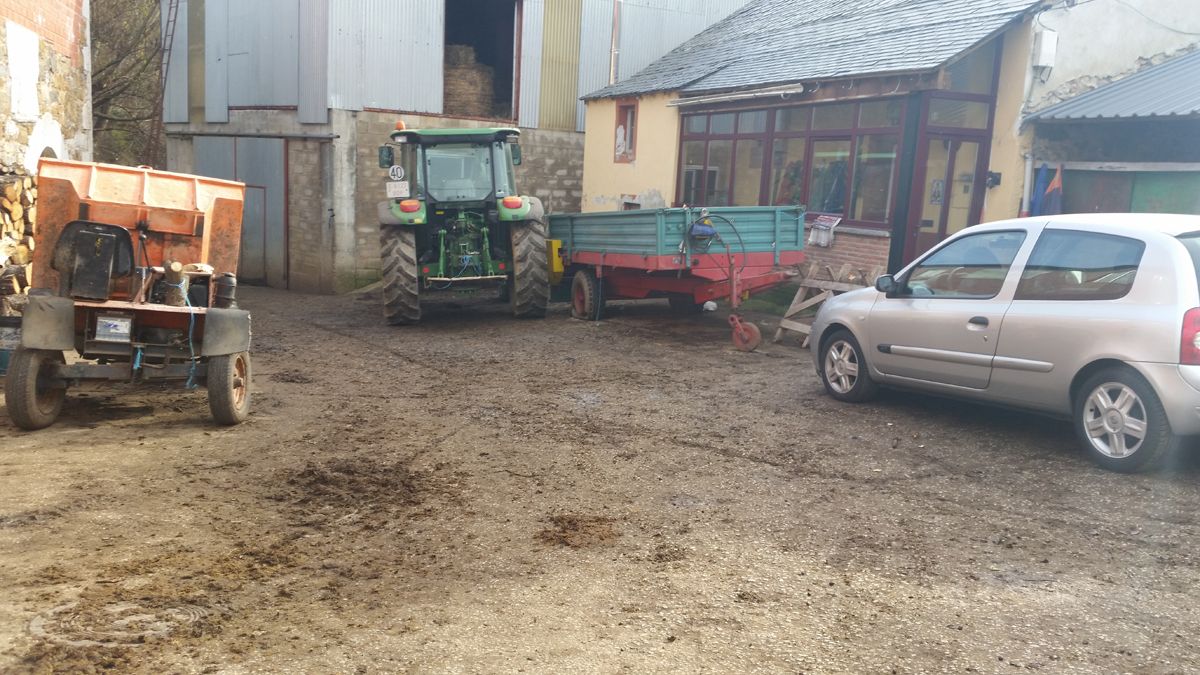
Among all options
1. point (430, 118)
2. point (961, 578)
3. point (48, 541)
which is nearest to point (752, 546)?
point (961, 578)

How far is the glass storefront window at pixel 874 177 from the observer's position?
1362 cm

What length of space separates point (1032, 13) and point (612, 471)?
32.4 feet

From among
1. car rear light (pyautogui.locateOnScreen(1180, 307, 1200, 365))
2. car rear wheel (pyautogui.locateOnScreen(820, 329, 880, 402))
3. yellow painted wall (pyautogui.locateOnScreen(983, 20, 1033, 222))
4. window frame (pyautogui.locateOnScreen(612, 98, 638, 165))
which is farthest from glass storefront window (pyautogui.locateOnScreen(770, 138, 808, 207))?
car rear light (pyautogui.locateOnScreen(1180, 307, 1200, 365))

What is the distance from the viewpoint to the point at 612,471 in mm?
6102

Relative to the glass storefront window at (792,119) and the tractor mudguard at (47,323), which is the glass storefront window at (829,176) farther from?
the tractor mudguard at (47,323)

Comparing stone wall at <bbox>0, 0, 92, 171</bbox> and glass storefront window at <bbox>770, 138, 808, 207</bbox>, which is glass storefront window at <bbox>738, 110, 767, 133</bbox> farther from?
stone wall at <bbox>0, 0, 92, 171</bbox>

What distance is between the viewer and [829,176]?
49.0 feet

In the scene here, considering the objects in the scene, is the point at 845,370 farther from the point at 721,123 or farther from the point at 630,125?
the point at 630,125

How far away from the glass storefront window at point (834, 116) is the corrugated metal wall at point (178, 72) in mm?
14015

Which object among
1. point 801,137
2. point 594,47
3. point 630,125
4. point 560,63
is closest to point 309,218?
point 560,63

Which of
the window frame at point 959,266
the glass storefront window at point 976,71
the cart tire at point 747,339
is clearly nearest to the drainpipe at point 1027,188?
the glass storefront window at point 976,71

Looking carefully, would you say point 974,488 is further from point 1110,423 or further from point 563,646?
point 563,646

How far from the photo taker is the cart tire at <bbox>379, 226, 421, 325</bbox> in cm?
1259

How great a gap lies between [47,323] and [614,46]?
1609 cm
